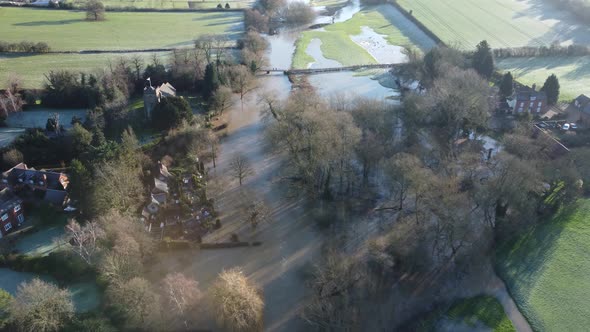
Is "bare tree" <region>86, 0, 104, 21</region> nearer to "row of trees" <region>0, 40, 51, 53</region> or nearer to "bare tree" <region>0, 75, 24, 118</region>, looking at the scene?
"row of trees" <region>0, 40, 51, 53</region>

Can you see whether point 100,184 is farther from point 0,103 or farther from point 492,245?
point 492,245

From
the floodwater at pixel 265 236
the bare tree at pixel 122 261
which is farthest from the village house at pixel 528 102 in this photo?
the bare tree at pixel 122 261

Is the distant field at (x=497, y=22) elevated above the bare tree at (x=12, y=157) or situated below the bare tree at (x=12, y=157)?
above

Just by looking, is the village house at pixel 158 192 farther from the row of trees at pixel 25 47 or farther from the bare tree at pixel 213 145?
the row of trees at pixel 25 47

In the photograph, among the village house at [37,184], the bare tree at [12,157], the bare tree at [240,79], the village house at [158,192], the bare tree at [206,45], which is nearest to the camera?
the village house at [158,192]

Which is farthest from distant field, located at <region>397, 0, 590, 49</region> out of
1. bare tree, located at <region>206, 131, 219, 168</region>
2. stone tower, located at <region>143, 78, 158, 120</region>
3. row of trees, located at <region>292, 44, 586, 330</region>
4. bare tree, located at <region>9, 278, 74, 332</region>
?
bare tree, located at <region>9, 278, 74, 332</region>
